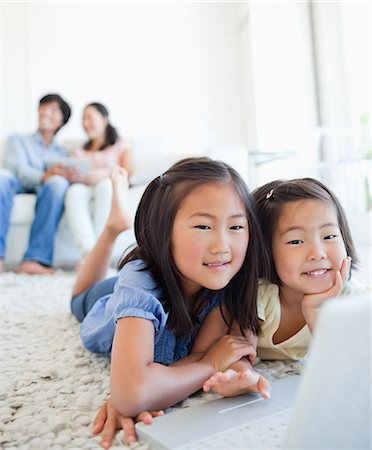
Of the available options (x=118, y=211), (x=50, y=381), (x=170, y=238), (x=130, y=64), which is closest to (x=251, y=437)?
(x=170, y=238)

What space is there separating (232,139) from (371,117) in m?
1.21

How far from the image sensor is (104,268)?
138 cm

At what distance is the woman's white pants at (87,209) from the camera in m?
2.34

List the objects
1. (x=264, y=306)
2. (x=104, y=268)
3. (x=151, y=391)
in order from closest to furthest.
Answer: (x=151, y=391)
(x=264, y=306)
(x=104, y=268)

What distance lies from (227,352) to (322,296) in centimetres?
19

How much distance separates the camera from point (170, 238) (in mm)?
782

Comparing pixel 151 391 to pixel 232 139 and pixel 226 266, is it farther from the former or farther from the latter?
pixel 232 139

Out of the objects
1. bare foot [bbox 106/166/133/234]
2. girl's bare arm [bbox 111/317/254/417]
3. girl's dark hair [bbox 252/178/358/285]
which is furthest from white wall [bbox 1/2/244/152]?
girl's bare arm [bbox 111/317/254/417]

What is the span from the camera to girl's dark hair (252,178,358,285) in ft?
2.85

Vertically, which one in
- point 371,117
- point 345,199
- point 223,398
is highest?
point 371,117

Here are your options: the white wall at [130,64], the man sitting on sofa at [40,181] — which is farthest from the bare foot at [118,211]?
the white wall at [130,64]

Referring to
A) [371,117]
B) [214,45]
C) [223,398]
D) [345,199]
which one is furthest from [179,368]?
[214,45]

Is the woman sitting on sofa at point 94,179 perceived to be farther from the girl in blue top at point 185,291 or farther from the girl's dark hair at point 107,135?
the girl in blue top at point 185,291

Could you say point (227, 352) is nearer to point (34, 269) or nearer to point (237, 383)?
point (237, 383)
